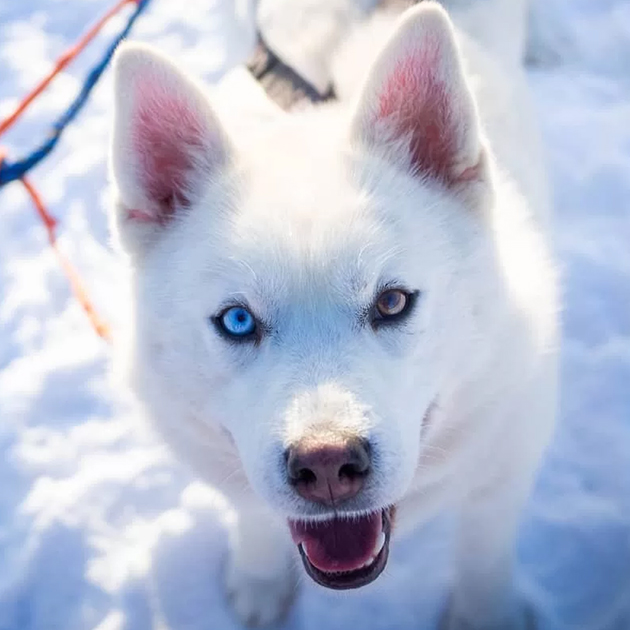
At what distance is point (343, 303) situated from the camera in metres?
1.67

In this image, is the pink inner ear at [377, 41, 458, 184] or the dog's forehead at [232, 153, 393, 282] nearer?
the dog's forehead at [232, 153, 393, 282]

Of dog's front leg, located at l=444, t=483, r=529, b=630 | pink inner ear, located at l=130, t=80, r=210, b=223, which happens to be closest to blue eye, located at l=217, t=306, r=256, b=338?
pink inner ear, located at l=130, t=80, r=210, b=223

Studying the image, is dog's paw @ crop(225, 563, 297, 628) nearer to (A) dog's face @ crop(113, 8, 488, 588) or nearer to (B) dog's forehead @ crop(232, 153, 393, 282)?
(A) dog's face @ crop(113, 8, 488, 588)

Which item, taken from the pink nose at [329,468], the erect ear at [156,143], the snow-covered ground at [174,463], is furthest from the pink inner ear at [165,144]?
the pink nose at [329,468]

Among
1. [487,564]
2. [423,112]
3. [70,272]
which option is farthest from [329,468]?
[70,272]

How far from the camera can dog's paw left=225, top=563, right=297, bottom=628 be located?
8.31ft

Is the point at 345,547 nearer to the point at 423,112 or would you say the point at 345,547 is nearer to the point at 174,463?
the point at 423,112

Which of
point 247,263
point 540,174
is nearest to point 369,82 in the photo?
point 247,263

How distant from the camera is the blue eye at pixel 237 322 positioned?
173 cm

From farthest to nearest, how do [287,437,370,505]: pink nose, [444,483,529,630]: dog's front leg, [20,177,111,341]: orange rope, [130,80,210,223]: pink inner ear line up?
[20,177,111,341]: orange rope → [444,483,529,630]: dog's front leg → [130,80,210,223]: pink inner ear → [287,437,370,505]: pink nose

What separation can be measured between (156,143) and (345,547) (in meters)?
1.10

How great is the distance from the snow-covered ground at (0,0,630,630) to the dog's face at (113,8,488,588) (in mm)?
569

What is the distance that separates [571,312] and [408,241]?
170cm

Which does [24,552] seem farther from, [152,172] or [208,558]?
[152,172]
